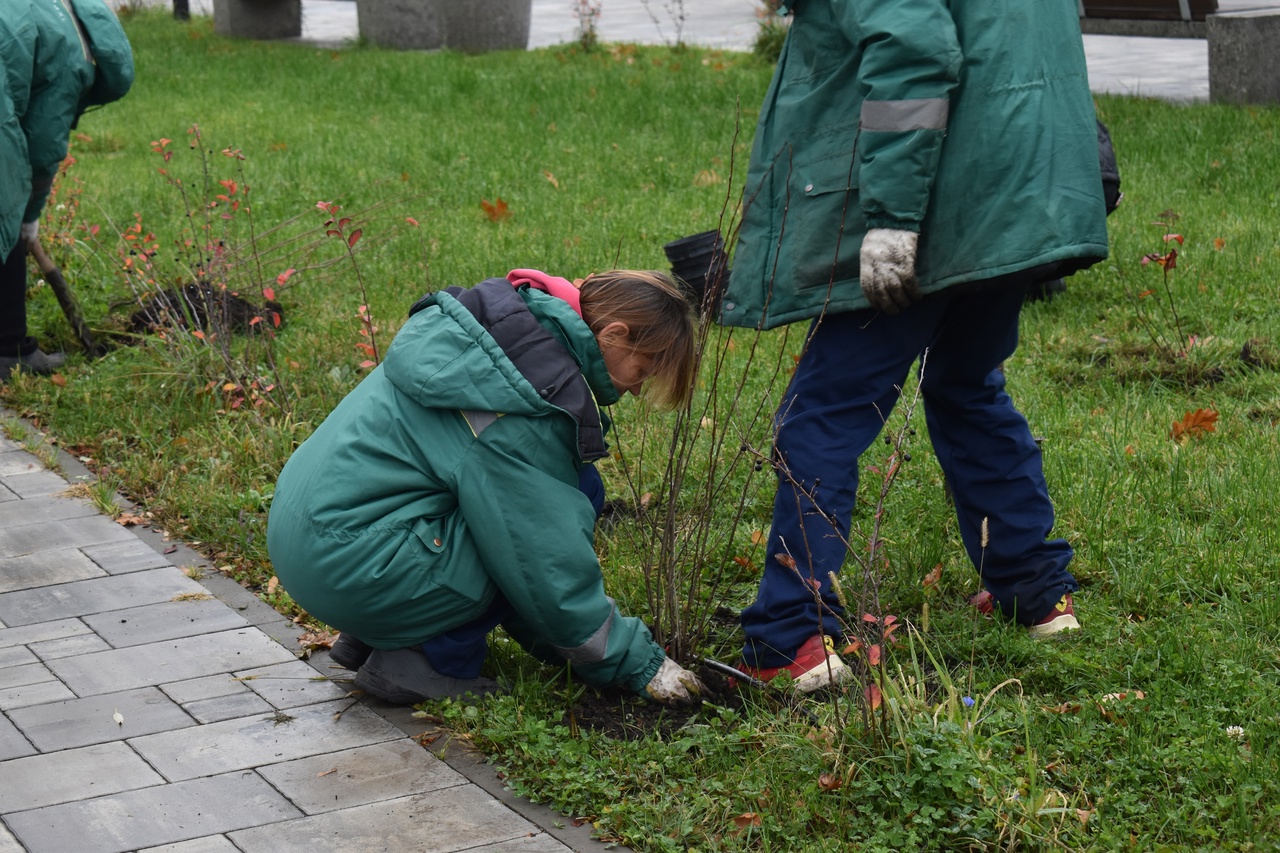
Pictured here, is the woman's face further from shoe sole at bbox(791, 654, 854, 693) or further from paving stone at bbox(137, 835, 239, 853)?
paving stone at bbox(137, 835, 239, 853)

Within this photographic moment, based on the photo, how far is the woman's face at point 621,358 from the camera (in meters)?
3.04

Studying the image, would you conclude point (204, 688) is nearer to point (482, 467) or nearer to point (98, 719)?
point (98, 719)

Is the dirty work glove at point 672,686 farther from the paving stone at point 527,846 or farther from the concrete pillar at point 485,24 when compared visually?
the concrete pillar at point 485,24

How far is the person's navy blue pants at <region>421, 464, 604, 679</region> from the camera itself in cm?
322

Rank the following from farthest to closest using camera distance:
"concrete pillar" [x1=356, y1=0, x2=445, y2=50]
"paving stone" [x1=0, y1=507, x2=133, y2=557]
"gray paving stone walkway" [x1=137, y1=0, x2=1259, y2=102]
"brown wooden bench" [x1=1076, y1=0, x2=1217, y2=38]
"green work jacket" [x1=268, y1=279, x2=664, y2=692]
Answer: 1. "concrete pillar" [x1=356, y1=0, x2=445, y2=50]
2. "gray paving stone walkway" [x1=137, y1=0, x2=1259, y2=102]
3. "brown wooden bench" [x1=1076, y1=0, x2=1217, y2=38]
4. "paving stone" [x1=0, y1=507, x2=133, y2=557]
5. "green work jacket" [x1=268, y1=279, x2=664, y2=692]

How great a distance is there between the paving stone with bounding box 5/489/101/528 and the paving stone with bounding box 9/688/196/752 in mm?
1333

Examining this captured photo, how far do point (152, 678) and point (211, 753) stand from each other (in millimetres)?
472

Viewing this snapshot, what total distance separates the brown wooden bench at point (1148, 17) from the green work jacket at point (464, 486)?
915 cm

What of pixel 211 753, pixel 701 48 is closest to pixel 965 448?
pixel 211 753

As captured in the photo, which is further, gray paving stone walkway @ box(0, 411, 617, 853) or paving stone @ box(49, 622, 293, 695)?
paving stone @ box(49, 622, 293, 695)

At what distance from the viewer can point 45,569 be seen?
162 inches

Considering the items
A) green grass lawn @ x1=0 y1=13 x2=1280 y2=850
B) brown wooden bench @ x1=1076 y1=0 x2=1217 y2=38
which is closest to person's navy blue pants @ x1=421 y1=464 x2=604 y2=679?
green grass lawn @ x1=0 y1=13 x2=1280 y2=850

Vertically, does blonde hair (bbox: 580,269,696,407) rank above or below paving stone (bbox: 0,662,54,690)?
above

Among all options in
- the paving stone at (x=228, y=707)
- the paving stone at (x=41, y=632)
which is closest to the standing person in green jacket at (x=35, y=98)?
the paving stone at (x=41, y=632)
